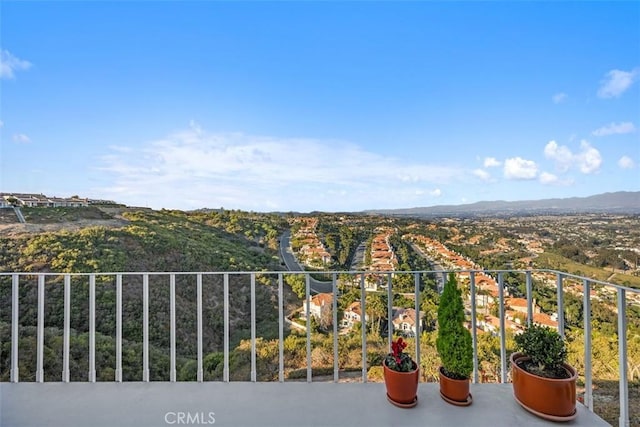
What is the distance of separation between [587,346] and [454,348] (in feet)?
3.21

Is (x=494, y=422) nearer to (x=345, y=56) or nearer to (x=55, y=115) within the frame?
(x=345, y=56)

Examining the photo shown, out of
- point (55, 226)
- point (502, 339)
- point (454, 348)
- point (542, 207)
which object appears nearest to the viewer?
point (454, 348)

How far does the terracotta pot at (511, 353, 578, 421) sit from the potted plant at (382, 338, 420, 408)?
0.67 meters

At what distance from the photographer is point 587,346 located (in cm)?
199

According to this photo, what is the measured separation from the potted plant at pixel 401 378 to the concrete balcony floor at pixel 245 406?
0.05m

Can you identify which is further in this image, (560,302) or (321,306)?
(321,306)

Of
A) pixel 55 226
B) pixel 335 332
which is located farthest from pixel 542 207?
pixel 55 226

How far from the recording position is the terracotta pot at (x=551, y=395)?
5.63ft

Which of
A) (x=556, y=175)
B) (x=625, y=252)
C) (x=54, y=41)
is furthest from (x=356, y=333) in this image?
(x=54, y=41)

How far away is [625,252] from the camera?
4199mm

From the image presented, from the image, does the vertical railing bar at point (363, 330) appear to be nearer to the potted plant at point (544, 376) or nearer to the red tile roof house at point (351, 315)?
the red tile roof house at point (351, 315)

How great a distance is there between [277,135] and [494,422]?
5.97m

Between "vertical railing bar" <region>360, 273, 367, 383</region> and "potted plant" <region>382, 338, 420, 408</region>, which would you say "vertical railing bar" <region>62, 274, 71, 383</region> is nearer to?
"vertical railing bar" <region>360, 273, 367, 383</region>

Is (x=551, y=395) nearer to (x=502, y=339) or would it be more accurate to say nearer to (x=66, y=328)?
(x=502, y=339)
